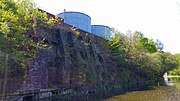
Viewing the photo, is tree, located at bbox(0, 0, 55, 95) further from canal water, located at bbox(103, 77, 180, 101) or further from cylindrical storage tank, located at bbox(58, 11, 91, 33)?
cylindrical storage tank, located at bbox(58, 11, 91, 33)

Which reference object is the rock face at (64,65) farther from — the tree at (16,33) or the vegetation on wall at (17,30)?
the vegetation on wall at (17,30)

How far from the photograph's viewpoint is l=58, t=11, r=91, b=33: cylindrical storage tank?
34.2 metres

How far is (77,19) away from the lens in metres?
34.8

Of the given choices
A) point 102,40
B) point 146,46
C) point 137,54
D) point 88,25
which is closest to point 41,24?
point 102,40

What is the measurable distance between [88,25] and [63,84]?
71.0 feet

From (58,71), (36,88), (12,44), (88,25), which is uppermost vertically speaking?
(88,25)

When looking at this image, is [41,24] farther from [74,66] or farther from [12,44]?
[74,66]

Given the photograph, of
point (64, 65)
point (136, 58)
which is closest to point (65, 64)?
point (64, 65)

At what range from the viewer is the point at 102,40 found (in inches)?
1067

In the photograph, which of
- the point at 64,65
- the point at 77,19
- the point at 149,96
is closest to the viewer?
the point at 64,65

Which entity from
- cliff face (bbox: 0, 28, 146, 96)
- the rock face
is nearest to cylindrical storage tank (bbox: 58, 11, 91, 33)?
cliff face (bbox: 0, 28, 146, 96)

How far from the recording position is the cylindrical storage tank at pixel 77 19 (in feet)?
112

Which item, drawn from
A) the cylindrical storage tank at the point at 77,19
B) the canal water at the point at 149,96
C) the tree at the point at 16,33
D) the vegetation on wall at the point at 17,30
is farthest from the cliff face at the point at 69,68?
the cylindrical storage tank at the point at 77,19

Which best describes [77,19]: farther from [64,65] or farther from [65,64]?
[64,65]
